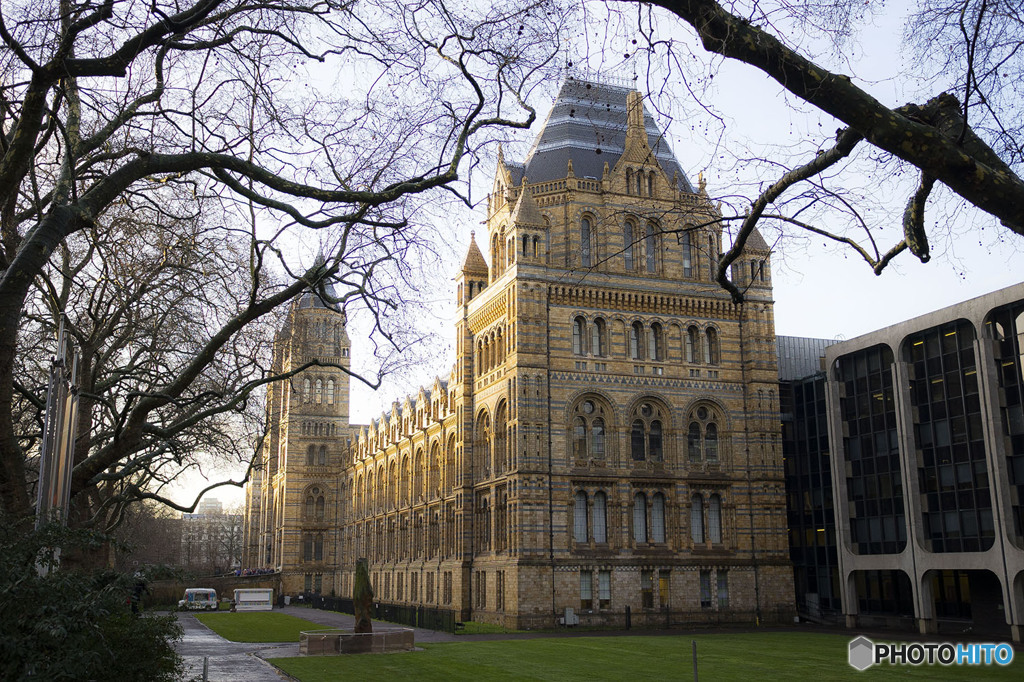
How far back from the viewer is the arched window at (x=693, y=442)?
1984 inches

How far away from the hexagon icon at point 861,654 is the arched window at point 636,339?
→ 19.6 m

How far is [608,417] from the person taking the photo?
49.1 meters

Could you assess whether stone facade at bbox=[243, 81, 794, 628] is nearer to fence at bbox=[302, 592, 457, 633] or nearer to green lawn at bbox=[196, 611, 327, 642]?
fence at bbox=[302, 592, 457, 633]

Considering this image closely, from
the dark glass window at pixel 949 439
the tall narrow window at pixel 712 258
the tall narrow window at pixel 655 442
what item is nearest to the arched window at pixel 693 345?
the tall narrow window at pixel 712 258

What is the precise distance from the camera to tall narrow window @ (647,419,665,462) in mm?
49625

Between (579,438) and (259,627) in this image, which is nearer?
(579,438)

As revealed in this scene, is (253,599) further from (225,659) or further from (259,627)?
(225,659)

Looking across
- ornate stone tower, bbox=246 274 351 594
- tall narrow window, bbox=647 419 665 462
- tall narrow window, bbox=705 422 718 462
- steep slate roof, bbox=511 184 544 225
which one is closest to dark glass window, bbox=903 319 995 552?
tall narrow window, bbox=705 422 718 462

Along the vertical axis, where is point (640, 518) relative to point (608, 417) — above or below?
below

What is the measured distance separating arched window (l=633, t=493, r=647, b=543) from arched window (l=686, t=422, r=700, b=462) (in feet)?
12.2

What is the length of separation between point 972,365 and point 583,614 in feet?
70.0

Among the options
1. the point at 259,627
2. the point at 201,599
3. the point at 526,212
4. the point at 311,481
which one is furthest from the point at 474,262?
the point at 311,481

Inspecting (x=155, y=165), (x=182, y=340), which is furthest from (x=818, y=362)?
(x=155, y=165)

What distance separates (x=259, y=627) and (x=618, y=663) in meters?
28.5
